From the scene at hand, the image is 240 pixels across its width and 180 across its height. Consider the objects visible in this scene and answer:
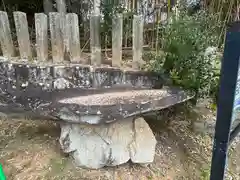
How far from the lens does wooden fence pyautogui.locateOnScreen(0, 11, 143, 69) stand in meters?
2.36

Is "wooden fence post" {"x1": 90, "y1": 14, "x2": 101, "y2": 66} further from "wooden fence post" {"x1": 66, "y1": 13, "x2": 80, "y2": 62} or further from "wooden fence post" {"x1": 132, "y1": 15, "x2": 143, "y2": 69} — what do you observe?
"wooden fence post" {"x1": 132, "y1": 15, "x2": 143, "y2": 69}

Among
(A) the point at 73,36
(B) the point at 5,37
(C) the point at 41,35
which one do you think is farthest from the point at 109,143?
(B) the point at 5,37

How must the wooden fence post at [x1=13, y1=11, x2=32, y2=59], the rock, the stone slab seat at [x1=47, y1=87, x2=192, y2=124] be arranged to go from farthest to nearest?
the wooden fence post at [x1=13, y1=11, x2=32, y2=59] → the rock → the stone slab seat at [x1=47, y1=87, x2=192, y2=124]

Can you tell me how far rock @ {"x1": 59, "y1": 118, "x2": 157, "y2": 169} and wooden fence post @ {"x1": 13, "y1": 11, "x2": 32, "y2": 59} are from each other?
32.4 inches

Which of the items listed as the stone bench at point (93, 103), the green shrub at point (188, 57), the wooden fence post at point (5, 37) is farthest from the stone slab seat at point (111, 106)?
the wooden fence post at point (5, 37)

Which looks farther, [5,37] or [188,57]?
[5,37]

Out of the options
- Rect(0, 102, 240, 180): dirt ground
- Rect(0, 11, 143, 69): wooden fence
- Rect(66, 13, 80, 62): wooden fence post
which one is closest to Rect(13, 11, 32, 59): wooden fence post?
Rect(0, 11, 143, 69): wooden fence

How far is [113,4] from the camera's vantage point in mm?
2682

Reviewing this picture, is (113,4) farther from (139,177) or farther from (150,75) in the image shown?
(139,177)

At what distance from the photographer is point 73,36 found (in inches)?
95.7

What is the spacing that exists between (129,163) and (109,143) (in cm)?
32

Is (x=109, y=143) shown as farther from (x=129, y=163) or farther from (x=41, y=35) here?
(x=41, y=35)

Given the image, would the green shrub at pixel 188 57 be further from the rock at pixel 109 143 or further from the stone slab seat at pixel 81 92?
the rock at pixel 109 143

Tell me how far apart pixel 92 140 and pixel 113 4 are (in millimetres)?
1315
